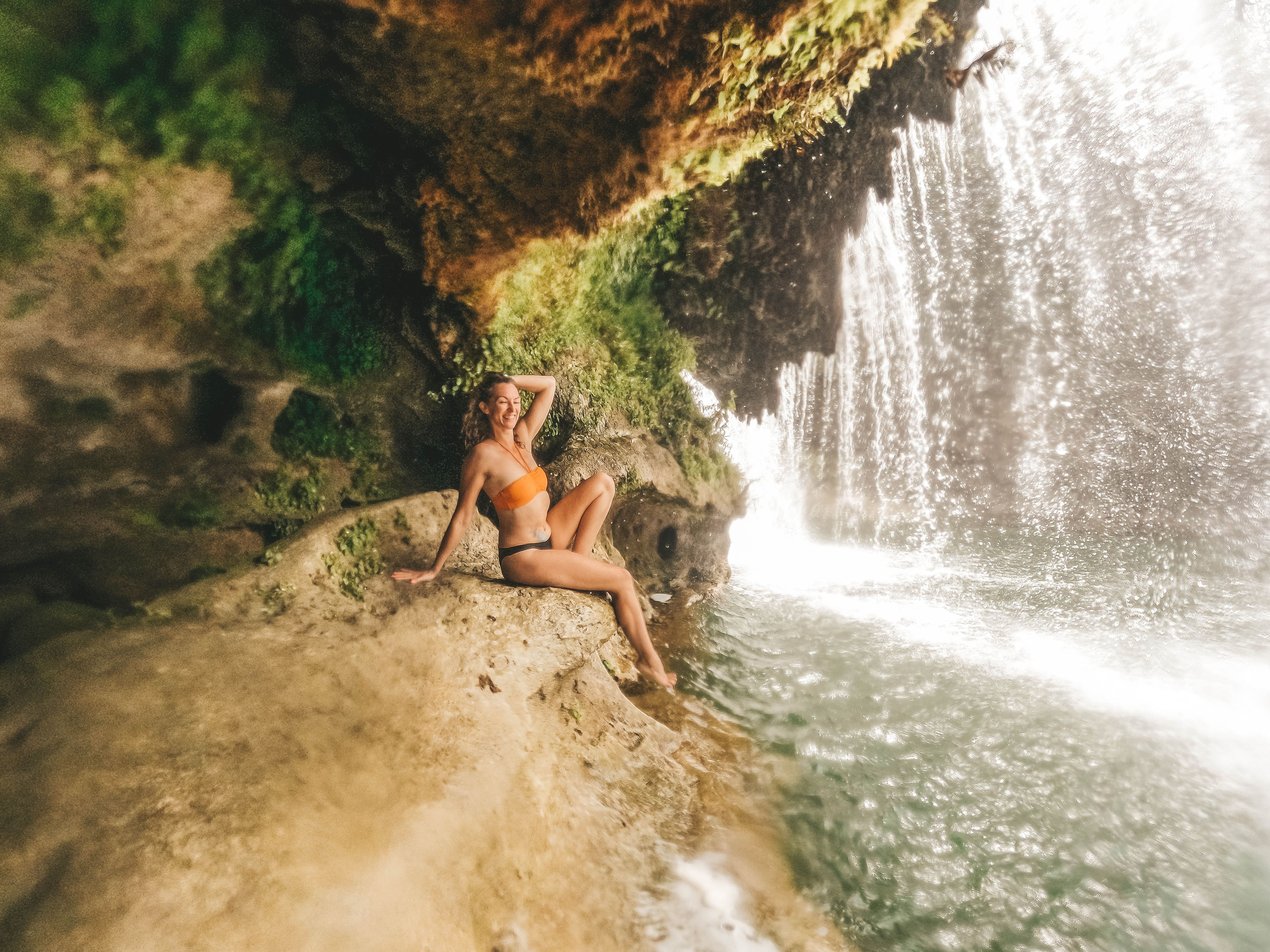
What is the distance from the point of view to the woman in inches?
141

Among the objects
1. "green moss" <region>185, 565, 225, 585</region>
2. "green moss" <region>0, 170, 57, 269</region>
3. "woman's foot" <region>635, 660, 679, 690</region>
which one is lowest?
"woman's foot" <region>635, 660, 679, 690</region>

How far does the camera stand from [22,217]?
3.34 metres

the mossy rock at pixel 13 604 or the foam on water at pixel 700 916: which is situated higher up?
the mossy rock at pixel 13 604

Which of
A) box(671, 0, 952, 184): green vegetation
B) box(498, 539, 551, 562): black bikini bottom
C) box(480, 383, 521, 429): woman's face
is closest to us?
box(671, 0, 952, 184): green vegetation

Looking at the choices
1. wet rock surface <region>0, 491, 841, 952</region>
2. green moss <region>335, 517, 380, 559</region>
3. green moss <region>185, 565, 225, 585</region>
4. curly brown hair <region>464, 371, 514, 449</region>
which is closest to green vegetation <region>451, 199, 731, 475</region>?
curly brown hair <region>464, 371, 514, 449</region>

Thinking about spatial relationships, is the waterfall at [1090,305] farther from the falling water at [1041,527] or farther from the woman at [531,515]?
the woman at [531,515]

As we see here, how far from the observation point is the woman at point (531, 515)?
359 cm

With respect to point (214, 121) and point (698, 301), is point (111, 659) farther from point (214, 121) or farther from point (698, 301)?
point (698, 301)

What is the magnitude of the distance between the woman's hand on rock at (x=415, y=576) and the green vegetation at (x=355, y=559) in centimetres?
27

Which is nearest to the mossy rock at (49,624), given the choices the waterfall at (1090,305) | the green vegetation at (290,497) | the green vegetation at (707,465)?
the green vegetation at (290,497)

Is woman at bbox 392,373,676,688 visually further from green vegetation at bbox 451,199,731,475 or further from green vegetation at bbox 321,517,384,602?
green vegetation at bbox 451,199,731,475

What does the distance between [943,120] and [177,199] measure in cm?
1044

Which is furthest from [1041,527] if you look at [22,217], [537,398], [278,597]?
[22,217]

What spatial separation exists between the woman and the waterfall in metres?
12.5
